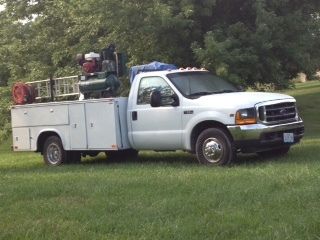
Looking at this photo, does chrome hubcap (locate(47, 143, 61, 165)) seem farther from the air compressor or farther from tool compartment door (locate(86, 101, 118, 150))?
the air compressor

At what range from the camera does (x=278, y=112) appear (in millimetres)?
10648

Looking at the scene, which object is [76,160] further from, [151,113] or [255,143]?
[255,143]

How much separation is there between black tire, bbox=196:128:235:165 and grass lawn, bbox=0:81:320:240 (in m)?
0.38

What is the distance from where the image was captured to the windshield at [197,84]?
36.9 ft

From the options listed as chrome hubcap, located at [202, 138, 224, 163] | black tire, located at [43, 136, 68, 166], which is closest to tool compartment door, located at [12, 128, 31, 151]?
black tire, located at [43, 136, 68, 166]

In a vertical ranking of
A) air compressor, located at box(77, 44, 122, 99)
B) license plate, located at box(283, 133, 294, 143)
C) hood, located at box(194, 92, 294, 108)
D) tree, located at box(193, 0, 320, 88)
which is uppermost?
tree, located at box(193, 0, 320, 88)

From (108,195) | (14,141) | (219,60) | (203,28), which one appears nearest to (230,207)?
(108,195)

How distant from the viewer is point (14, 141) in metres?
13.8

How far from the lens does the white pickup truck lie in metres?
10.4

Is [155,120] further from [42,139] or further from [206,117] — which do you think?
[42,139]

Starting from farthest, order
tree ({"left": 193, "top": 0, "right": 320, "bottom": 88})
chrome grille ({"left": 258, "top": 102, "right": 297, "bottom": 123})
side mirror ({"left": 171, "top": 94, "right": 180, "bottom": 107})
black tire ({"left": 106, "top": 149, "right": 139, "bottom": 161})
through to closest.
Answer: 1. tree ({"left": 193, "top": 0, "right": 320, "bottom": 88})
2. black tire ({"left": 106, "top": 149, "right": 139, "bottom": 161})
3. side mirror ({"left": 171, "top": 94, "right": 180, "bottom": 107})
4. chrome grille ({"left": 258, "top": 102, "right": 297, "bottom": 123})

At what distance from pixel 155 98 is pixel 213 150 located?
151 centimetres

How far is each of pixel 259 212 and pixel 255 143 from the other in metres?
4.29

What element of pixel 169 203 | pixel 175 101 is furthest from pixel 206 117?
pixel 169 203
